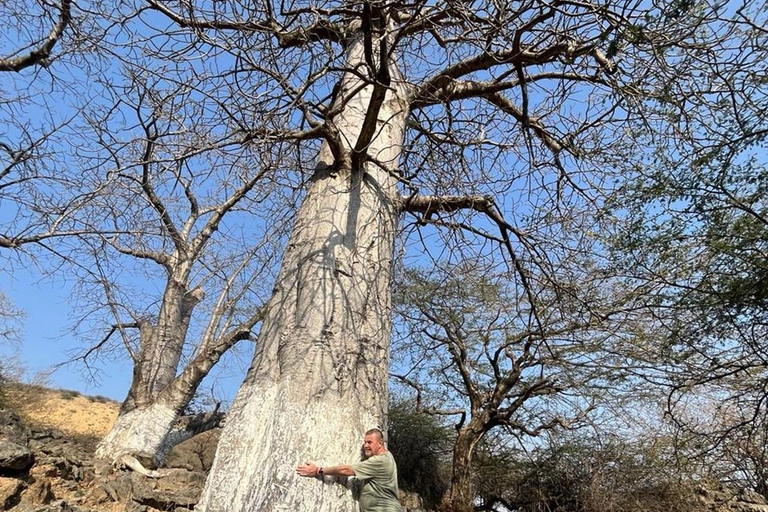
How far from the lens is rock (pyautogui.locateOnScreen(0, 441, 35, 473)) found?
4152 millimetres

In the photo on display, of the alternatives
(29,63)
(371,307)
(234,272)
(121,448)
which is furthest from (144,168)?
(371,307)

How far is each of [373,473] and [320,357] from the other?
496 millimetres

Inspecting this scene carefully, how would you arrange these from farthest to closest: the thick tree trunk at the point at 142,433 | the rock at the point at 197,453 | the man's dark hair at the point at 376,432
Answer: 1. the rock at the point at 197,453
2. the thick tree trunk at the point at 142,433
3. the man's dark hair at the point at 376,432

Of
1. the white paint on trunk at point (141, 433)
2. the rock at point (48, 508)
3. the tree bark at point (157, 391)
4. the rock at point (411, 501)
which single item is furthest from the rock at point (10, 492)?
the rock at point (411, 501)

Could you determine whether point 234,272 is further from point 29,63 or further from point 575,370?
point 575,370

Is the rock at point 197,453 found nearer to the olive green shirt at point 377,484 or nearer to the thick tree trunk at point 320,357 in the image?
the olive green shirt at point 377,484

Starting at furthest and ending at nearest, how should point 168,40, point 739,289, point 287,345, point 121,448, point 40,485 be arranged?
point 121,448, point 739,289, point 40,485, point 168,40, point 287,345

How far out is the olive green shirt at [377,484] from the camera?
197 cm

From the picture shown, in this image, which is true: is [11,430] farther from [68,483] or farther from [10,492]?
[10,492]

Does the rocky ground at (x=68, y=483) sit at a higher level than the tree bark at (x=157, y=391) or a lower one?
lower

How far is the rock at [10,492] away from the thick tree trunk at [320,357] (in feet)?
9.01

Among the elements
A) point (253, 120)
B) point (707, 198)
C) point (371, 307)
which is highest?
point (707, 198)

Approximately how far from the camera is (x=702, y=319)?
5047 mm

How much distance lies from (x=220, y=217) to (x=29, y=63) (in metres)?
4.30
